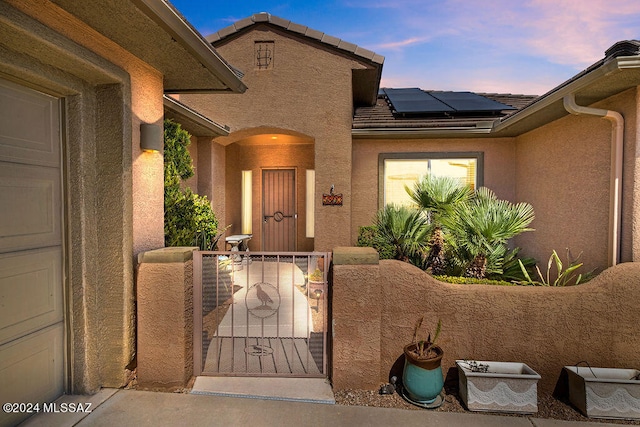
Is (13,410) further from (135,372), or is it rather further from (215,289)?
(215,289)

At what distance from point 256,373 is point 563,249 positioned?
206 inches

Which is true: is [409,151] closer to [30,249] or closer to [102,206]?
[102,206]

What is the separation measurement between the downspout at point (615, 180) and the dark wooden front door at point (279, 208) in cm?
757

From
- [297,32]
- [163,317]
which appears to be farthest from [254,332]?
[297,32]

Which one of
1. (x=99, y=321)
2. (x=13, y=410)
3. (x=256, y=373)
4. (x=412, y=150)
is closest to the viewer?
(x=13, y=410)

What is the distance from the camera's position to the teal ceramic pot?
3.19 meters

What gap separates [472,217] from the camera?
4238 mm

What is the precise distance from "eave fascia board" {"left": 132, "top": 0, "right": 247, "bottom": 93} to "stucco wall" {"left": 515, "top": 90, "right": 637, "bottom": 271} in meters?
5.05

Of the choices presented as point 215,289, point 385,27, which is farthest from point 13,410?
point 385,27

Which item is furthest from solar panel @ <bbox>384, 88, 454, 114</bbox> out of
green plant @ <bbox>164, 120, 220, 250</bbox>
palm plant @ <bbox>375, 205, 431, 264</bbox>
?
green plant @ <bbox>164, 120, 220, 250</bbox>

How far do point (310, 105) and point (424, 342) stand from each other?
19.6 ft

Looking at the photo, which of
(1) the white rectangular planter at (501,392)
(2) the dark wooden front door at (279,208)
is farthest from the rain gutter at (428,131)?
(1) the white rectangular planter at (501,392)

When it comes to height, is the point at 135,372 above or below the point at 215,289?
below

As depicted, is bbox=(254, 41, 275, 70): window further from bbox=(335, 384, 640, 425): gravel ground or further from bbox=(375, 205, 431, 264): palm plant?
bbox=(335, 384, 640, 425): gravel ground
